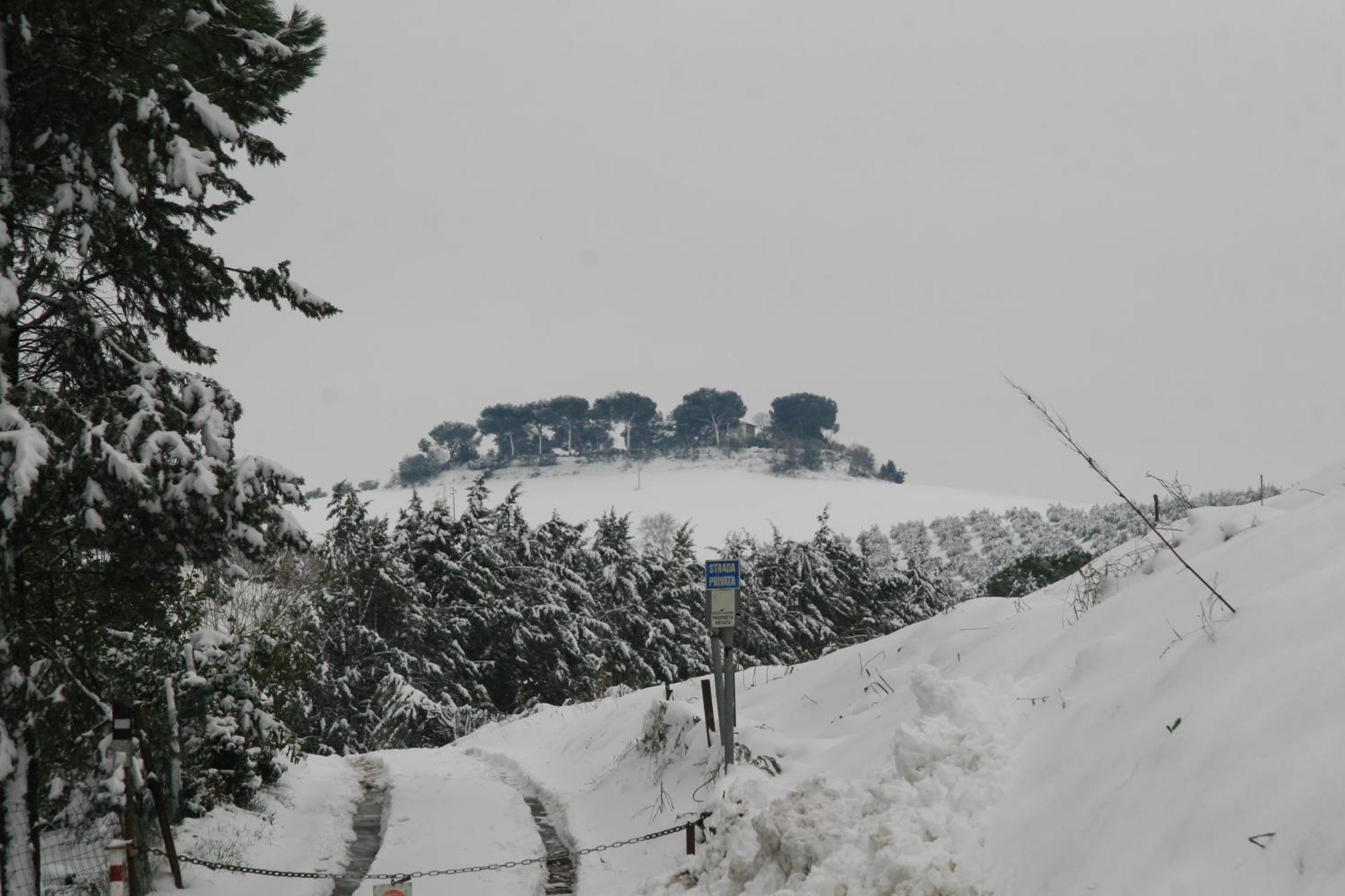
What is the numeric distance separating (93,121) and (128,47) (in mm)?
798

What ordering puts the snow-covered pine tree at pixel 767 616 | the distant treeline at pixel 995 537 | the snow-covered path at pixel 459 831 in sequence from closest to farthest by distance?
the snow-covered path at pixel 459 831 → the snow-covered pine tree at pixel 767 616 → the distant treeline at pixel 995 537

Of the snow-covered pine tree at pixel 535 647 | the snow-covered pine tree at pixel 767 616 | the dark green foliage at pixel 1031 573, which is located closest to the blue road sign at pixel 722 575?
the dark green foliage at pixel 1031 573

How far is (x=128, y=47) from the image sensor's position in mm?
8328

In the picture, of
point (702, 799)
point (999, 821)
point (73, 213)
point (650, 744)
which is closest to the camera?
point (999, 821)

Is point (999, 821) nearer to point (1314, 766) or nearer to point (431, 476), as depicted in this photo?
point (1314, 766)

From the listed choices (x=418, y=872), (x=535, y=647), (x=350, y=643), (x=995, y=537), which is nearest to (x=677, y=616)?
(x=535, y=647)

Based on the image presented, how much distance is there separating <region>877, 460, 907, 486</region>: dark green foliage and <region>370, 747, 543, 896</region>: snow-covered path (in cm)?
14113

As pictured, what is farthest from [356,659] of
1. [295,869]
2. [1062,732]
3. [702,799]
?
[1062,732]

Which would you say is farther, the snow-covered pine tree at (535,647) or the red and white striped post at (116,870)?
the snow-covered pine tree at (535,647)

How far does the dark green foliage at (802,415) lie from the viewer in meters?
159

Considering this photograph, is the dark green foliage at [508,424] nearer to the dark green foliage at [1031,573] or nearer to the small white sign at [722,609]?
the dark green foliage at [1031,573]

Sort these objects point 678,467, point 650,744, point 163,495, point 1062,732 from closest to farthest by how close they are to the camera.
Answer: point 1062,732
point 163,495
point 650,744
point 678,467

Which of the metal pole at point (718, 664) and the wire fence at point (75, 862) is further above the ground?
the metal pole at point (718, 664)

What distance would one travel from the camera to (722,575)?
365 inches
